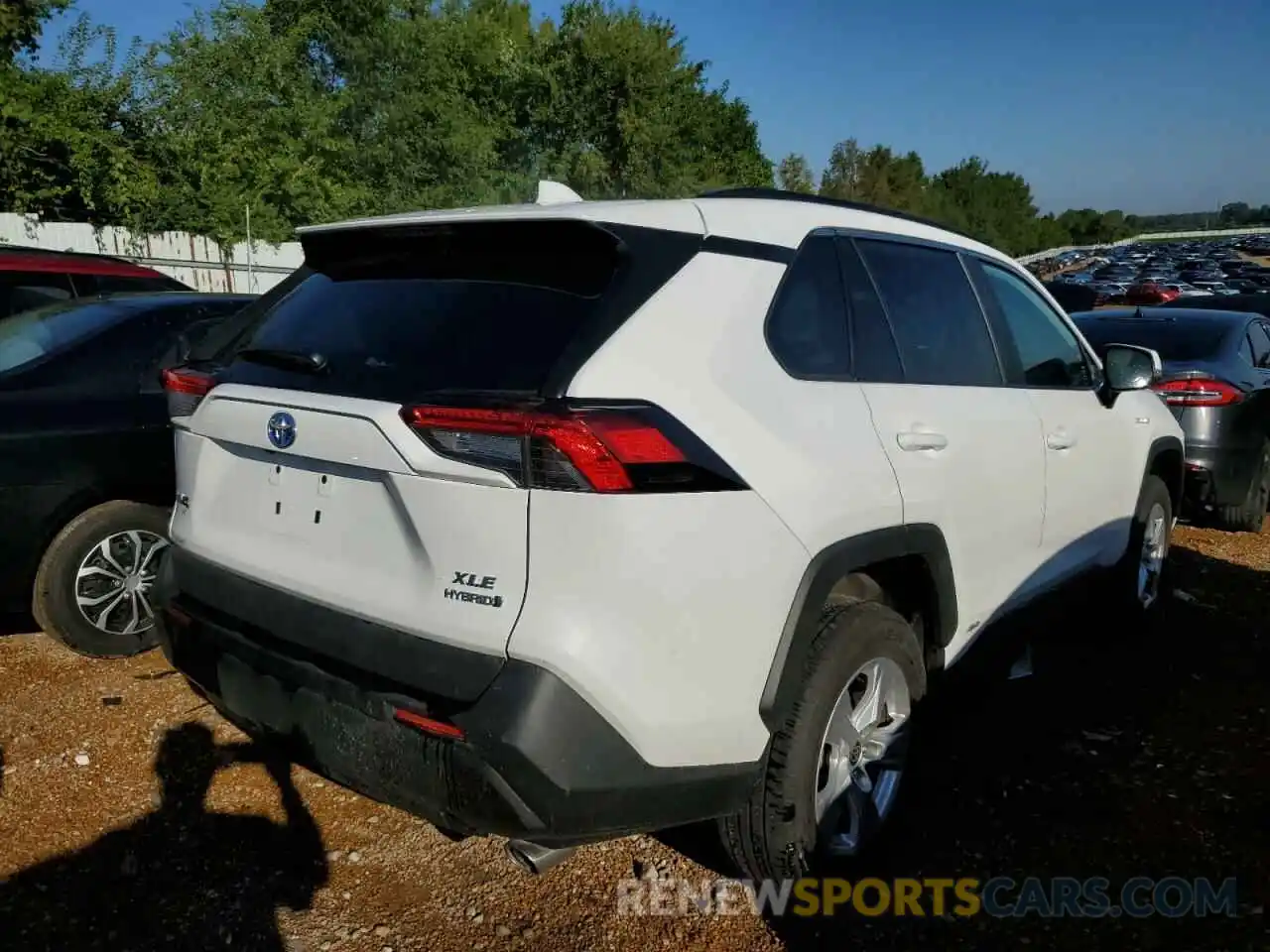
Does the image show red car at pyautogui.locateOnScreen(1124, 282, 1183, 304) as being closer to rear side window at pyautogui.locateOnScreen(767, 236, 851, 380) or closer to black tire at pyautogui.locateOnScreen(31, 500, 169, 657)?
rear side window at pyautogui.locateOnScreen(767, 236, 851, 380)

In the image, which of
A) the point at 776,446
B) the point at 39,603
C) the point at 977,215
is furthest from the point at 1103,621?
the point at 977,215

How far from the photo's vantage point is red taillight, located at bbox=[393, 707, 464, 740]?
207 cm

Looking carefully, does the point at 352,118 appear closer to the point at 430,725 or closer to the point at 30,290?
the point at 30,290

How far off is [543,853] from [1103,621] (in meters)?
3.41

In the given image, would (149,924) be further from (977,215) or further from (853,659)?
(977,215)

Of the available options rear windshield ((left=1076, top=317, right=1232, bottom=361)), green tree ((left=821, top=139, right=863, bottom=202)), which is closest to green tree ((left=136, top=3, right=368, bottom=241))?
rear windshield ((left=1076, top=317, right=1232, bottom=361))

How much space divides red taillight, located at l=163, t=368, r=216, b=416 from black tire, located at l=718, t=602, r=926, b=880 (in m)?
1.79

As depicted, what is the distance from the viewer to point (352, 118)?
27219 mm

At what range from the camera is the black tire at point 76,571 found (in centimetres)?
404

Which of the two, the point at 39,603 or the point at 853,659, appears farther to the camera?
the point at 39,603

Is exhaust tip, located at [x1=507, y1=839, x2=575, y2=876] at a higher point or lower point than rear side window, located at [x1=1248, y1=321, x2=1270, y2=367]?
lower

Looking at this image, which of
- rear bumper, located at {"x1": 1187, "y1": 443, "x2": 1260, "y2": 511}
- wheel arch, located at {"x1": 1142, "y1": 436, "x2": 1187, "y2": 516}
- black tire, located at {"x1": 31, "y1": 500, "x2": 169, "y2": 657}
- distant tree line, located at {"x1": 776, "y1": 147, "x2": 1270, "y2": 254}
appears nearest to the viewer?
black tire, located at {"x1": 31, "y1": 500, "x2": 169, "y2": 657}

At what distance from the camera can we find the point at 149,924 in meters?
2.61

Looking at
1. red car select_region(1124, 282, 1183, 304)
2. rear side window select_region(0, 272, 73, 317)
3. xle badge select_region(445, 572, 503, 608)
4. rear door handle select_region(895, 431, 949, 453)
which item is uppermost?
red car select_region(1124, 282, 1183, 304)
